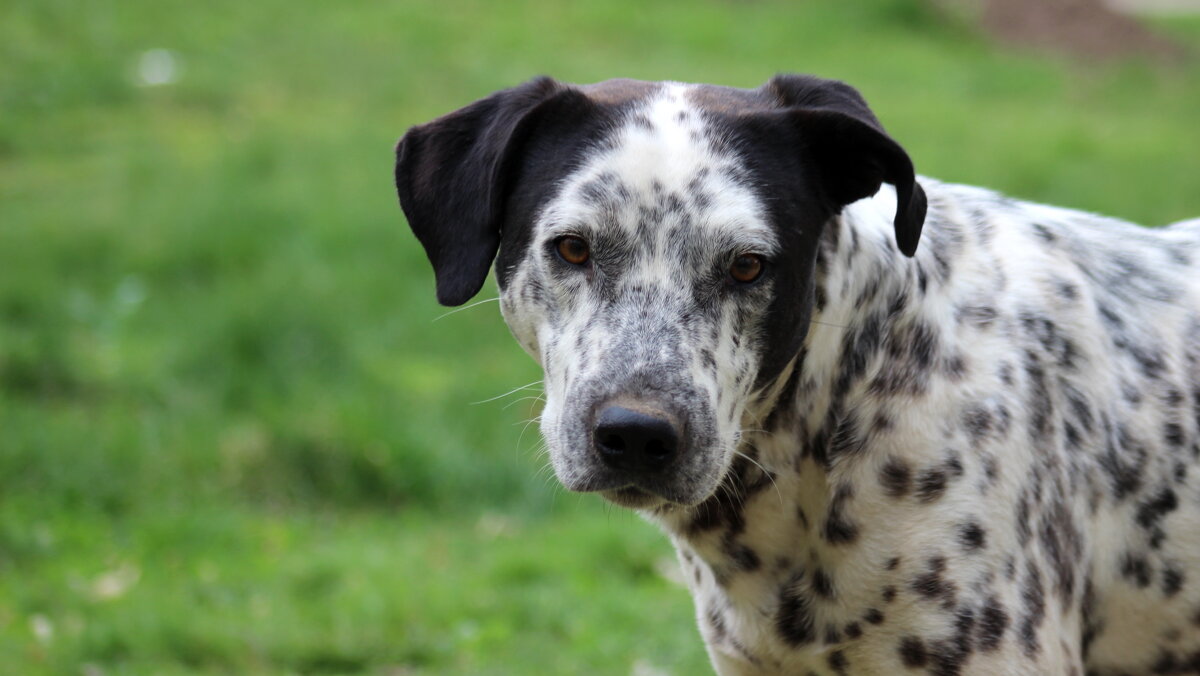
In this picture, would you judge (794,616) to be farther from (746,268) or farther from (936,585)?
(746,268)

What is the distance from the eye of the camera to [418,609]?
5320 mm

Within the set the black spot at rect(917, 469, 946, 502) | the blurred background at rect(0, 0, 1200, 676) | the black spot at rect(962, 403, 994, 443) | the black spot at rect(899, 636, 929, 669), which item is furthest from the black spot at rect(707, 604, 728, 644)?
the blurred background at rect(0, 0, 1200, 676)

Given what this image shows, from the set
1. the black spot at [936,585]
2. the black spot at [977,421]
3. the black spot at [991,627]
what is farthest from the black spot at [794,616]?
the black spot at [977,421]

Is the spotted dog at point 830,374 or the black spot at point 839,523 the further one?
the black spot at point 839,523

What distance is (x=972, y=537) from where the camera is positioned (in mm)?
2834

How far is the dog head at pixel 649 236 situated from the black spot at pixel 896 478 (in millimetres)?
295

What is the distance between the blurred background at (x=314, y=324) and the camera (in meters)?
5.29

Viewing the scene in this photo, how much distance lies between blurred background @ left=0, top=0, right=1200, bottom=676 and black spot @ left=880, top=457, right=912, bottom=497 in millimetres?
2207

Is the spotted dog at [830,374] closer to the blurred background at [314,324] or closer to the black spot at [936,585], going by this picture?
the black spot at [936,585]

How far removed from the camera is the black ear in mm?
2863

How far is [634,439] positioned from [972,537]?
730 mm

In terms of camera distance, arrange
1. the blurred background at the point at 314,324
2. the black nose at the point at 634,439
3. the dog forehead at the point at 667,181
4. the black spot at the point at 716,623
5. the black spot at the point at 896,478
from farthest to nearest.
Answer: the blurred background at the point at 314,324, the black spot at the point at 716,623, the black spot at the point at 896,478, the dog forehead at the point at 667,181, the black nose at the point at 634,439

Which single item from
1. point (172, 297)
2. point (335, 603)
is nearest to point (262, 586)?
point (335, 603)

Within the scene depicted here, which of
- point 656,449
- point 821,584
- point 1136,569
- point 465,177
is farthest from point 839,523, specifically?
point 465,177
